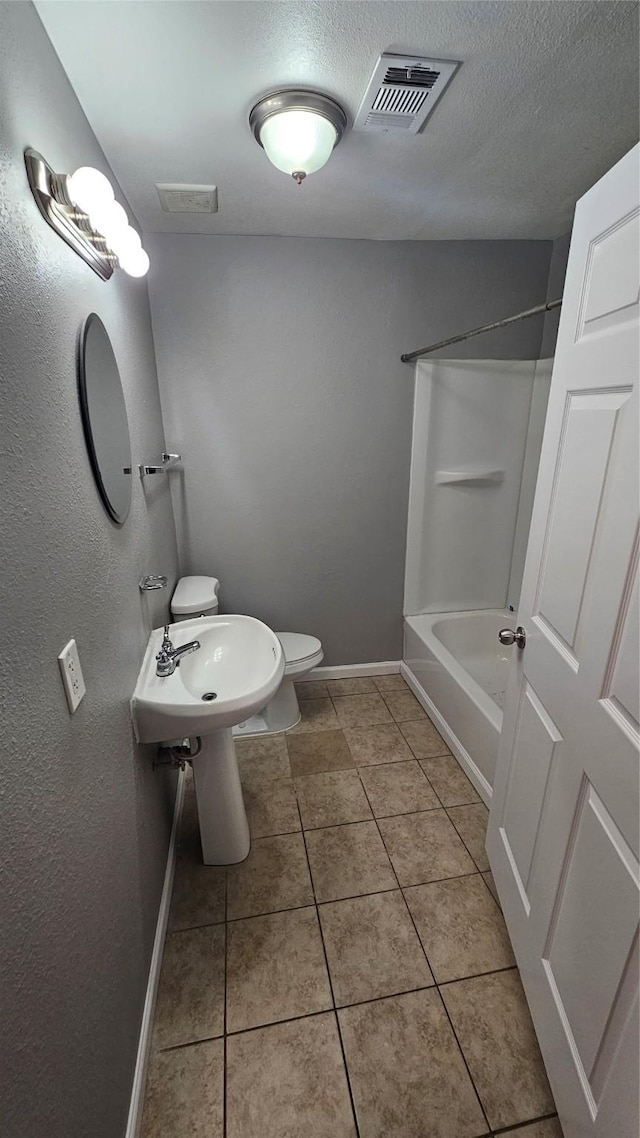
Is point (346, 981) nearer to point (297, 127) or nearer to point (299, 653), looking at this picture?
point (299, 653)

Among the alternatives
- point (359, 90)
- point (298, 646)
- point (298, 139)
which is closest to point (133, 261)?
point (298, 139)

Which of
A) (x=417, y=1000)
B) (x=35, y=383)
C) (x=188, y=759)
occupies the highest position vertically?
(x=35, y=383)

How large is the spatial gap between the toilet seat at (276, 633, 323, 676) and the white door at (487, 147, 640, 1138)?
1230 millimetres

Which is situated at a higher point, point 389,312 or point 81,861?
point 389,312

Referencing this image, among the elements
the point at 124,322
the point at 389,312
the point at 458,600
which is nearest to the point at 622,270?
the point at 124,322

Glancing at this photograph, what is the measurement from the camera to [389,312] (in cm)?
222

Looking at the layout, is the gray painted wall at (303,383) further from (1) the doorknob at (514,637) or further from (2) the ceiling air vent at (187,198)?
(1) the doorknob at (514,637)

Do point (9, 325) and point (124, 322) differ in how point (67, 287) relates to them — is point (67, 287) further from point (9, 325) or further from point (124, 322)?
point (124, 322)

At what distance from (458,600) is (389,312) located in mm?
1623

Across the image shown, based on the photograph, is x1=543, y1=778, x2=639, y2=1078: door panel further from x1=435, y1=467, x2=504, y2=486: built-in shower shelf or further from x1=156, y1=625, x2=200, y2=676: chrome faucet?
x1=435, y1=467, x2=504, y2=486: built-in shower shelf

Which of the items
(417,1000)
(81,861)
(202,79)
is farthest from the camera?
(417,1000)

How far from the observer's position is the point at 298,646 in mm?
2381

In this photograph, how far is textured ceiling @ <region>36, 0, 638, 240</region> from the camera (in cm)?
91

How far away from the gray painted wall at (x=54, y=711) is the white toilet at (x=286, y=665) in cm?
97
